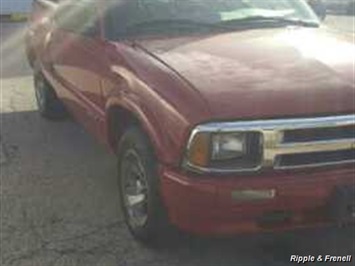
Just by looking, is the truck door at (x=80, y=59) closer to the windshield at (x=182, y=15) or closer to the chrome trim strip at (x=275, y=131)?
the windshield at (x=182, y=15)

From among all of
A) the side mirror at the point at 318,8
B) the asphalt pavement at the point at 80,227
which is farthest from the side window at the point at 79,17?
the side mirror at the point at 318,8

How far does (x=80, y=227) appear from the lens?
4.28 m

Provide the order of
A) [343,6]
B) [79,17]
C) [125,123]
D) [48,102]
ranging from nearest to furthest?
[125,123] → [79,17] → [48,102] → [343,6]

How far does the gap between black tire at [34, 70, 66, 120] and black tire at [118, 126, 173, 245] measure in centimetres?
270

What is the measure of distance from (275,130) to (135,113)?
905 mm

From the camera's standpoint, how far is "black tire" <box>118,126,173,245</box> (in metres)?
3.66

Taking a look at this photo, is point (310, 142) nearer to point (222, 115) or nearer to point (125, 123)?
point (222, 115)

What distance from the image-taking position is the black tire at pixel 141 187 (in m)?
3.66

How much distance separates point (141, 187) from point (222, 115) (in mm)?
886

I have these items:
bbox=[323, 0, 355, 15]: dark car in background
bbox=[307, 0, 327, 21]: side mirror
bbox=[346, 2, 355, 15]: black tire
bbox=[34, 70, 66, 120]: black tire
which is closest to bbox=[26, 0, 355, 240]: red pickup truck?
bbox=[307, 0, 327, 21]: side mirror

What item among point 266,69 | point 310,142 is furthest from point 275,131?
point 266,69

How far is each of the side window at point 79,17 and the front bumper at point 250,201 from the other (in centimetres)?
168

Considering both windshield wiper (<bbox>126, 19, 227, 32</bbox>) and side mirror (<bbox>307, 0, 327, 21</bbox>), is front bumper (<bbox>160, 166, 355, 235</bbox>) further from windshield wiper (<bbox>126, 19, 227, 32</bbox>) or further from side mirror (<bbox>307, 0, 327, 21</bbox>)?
side mirror (<bbox>307, 0, 327, 21</bbox>)

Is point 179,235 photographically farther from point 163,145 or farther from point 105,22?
point 105,22
